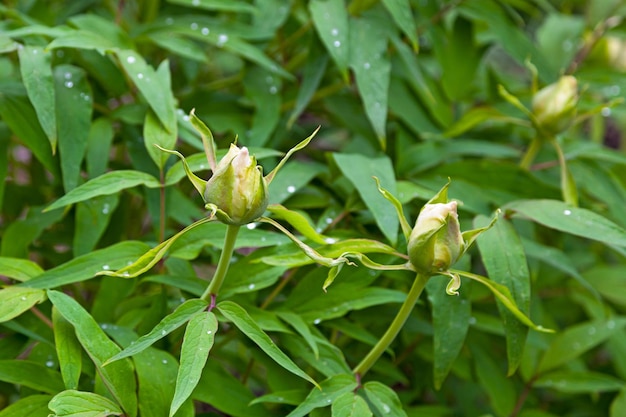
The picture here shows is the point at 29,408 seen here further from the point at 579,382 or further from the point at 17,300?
the point at 579,382

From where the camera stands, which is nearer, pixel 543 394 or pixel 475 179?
pixel 475 179

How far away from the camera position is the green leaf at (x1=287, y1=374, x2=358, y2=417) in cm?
48

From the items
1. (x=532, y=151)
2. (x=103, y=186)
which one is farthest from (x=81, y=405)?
(x=532, y=151)

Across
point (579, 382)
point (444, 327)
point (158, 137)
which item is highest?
point (158, 137)

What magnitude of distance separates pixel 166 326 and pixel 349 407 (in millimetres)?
131

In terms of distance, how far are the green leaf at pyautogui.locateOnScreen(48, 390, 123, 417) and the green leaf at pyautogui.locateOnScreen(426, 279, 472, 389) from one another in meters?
0.24

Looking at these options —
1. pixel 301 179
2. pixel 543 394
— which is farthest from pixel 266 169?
pixel 543 394

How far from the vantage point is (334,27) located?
69 cm

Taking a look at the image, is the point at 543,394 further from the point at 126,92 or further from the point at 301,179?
the point at 126,92

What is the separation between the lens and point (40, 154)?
602 mm

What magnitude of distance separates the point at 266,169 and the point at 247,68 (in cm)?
14

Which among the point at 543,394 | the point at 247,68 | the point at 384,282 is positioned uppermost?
the point at 247,68

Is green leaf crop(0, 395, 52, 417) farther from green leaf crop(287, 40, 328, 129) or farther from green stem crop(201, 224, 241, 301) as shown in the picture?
green leaf crop(287, 40, 328, 129)

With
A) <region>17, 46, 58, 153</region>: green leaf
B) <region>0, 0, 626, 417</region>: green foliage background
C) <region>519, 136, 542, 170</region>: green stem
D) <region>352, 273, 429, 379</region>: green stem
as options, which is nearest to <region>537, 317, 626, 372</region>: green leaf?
<region>0, 0, 626, 417</region>: green foliage background
